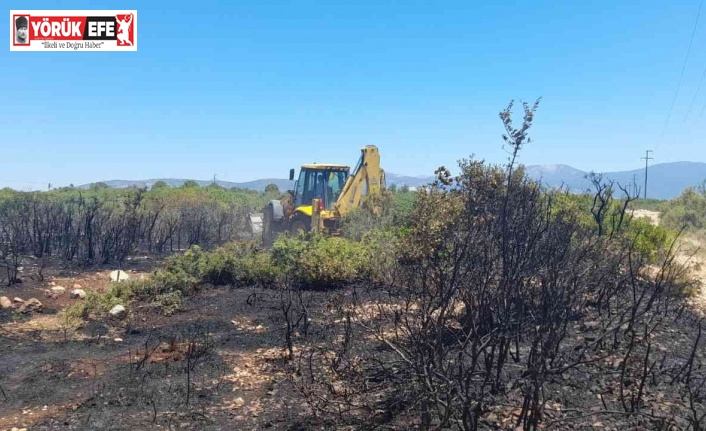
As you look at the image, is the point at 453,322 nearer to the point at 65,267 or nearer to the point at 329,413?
the point at 329,413

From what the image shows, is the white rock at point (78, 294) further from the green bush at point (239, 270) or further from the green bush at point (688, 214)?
the green bush at point (688, 214)

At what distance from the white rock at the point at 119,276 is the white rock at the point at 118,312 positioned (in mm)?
2623

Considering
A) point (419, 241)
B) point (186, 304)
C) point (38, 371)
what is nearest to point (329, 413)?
point (38, 371)

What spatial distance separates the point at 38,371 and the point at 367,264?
6547 millimetres

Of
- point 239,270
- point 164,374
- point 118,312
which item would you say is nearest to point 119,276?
point 239,270

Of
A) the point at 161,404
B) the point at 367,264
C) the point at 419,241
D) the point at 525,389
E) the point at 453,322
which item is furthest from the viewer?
the point at 367,264

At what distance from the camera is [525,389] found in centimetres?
362

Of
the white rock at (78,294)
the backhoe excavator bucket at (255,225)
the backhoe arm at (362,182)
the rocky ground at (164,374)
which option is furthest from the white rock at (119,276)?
the backhoe excavator bucket at (255,225)

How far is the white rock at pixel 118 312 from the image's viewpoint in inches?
327

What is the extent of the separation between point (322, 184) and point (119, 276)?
7501 mm

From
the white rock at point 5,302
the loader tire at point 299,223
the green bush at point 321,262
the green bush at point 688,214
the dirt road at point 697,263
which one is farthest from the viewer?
the green bush at point 688,214

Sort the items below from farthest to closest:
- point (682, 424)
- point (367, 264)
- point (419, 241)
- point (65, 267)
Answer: point (65, 267), point (367, 264), point (419, 241), point (682, 424)

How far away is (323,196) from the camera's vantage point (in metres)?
16.6

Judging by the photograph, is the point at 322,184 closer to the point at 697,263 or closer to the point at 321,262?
the point at 321,262
